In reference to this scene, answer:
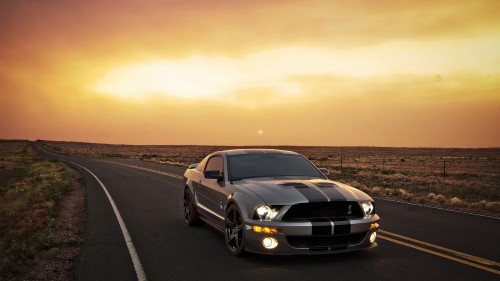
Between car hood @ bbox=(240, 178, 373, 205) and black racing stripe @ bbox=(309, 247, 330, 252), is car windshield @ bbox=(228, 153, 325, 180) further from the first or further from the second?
black racing stripe @ bbox=(309, 247, 330, 252)

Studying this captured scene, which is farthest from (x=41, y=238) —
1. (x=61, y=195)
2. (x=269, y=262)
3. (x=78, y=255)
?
(x=61, y=195)

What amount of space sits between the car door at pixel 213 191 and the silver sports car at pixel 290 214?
58mm

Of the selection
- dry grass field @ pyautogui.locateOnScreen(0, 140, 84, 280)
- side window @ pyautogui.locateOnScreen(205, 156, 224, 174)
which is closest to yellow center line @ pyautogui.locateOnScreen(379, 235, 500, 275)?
side window @ pyautogui.locateOnScreen(205, 156, 224, 174)

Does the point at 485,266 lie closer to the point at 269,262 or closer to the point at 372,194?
the point at 269,262

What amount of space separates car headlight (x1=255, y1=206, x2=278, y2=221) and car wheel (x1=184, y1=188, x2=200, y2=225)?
126 inches

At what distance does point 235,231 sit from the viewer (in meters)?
6.79

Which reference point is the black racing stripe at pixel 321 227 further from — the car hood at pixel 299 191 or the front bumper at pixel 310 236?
the car hood at pixel 299 191

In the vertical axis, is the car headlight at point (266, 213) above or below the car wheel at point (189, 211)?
above

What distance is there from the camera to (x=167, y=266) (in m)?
6.41

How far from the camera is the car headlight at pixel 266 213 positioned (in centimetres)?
618

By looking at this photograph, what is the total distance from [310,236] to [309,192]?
62cm

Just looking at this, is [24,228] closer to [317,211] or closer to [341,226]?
[317,211]

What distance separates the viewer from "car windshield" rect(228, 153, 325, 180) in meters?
7.61

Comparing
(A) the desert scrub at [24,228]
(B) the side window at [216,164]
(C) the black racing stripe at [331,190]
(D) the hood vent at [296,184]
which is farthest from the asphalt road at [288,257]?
(B) the side window at [216,164]
